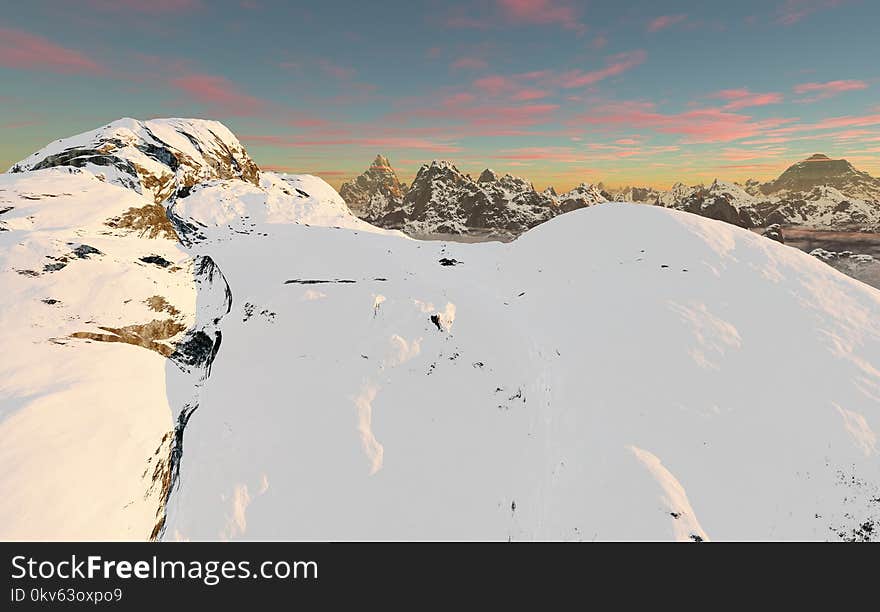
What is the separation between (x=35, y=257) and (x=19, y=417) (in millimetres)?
11271

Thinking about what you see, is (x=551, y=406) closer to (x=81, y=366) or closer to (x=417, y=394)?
(x=417, y=394)

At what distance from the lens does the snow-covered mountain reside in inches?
553

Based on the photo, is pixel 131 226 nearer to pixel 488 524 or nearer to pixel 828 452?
pixel 488 524

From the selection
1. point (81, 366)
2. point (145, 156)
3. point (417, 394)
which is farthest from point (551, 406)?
point (145, 156)

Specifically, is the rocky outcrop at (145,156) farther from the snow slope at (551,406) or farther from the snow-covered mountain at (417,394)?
the snow slope at (551,406)

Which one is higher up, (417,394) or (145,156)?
(145,156)

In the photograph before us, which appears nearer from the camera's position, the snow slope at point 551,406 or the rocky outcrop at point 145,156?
the snow slope at point 551,406

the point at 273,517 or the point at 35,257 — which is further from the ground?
the point at 35,257

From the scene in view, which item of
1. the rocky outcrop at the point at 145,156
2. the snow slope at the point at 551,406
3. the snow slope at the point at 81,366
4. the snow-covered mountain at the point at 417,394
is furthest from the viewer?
the rocky outcrop at the point at 145,156

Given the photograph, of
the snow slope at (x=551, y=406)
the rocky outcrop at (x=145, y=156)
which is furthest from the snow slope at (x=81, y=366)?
the rocky outcrop at (x=145, y=156)

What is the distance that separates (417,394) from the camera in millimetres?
19453

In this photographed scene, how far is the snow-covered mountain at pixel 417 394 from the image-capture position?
553 inches
